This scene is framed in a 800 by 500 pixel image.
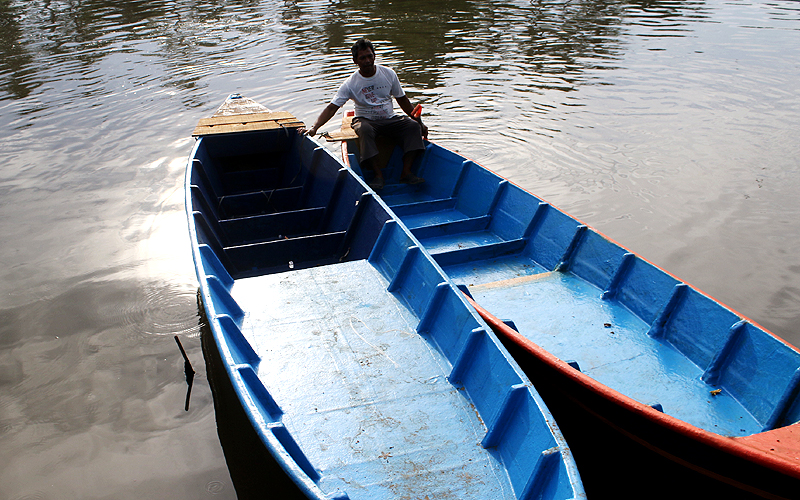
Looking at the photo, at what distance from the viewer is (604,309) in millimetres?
5426

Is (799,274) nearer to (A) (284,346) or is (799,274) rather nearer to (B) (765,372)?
(B) (765,372)

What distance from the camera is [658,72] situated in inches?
591

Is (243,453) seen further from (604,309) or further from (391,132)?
(391,132)

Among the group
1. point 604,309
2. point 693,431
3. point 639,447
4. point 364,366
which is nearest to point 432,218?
point 604,309

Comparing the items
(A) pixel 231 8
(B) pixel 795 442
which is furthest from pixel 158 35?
(B) pixel 795 442

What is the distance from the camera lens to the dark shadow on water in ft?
14.0

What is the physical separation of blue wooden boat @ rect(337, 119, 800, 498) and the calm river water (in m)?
1.97

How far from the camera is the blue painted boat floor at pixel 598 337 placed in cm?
Answer: 425

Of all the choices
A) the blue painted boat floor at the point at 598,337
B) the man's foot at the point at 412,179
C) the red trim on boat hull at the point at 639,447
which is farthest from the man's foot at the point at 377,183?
the red trim on boat hull at the point at 639,447

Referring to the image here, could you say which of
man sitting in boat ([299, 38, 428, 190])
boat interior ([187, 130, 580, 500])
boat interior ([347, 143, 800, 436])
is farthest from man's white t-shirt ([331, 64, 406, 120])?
boat interior ([187, 130, 580, 500])

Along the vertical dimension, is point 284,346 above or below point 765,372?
below

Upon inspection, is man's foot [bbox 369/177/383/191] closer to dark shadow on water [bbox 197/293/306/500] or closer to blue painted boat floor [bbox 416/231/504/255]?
blue painted boat floor [bbox 416/231/504/255]

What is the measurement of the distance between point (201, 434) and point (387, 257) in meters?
2.41

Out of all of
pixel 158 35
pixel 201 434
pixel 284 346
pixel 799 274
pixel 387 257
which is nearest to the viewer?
pixel 284 346
